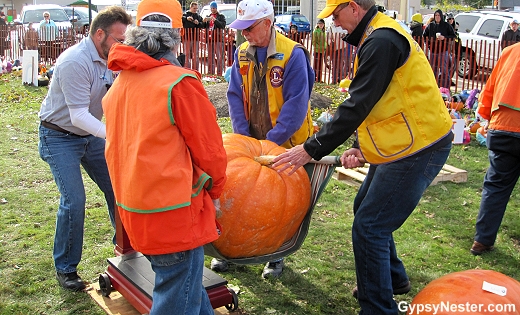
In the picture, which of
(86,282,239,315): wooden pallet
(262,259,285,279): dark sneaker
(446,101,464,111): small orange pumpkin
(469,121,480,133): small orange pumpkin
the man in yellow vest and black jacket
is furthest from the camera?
(446,101,464,111): small orange pumpkin

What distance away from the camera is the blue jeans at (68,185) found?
431cm

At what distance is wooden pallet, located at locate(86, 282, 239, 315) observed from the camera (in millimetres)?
4027

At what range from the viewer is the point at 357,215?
12.0ft

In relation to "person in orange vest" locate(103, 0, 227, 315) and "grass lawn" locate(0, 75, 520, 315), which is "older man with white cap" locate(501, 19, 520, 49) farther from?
"person in orange vest" locate(103, 0, 227, 315)

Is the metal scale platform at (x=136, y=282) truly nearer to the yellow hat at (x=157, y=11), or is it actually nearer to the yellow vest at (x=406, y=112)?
the yellow vest at (x=406, y=112)

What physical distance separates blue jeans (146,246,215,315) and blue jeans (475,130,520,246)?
323 cm

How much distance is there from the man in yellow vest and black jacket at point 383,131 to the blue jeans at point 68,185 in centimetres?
169

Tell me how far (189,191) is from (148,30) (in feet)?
2.78

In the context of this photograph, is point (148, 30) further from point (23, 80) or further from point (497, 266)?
point (23, 80)

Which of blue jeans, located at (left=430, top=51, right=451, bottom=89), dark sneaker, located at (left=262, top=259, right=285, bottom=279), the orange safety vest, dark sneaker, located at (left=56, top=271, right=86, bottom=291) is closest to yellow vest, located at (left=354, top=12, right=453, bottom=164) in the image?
the orange safety vest

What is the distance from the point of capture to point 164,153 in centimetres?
279

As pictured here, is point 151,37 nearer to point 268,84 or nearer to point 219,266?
point 268,84

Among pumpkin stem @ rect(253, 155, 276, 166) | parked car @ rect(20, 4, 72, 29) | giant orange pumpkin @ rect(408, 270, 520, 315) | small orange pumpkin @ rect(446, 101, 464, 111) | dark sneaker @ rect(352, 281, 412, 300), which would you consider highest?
parked car @ rect(20, 4, 72, 29)

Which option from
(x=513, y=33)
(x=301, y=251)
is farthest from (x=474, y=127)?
(x=513, y=33)
